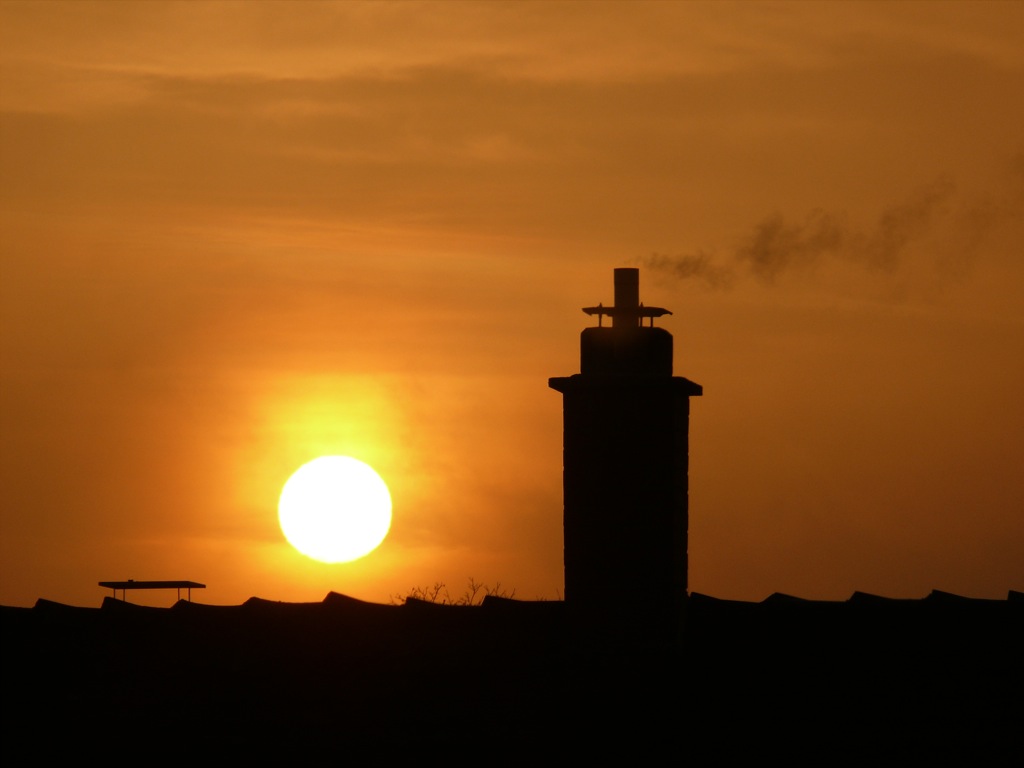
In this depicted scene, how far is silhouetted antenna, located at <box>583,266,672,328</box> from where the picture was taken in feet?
53.8

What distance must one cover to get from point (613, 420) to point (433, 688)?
307 centimetres

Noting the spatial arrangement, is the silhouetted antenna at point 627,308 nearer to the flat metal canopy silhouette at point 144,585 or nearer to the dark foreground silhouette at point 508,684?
the dark foreground silhouette at point 508,684

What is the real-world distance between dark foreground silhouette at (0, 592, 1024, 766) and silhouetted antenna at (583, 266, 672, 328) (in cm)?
291

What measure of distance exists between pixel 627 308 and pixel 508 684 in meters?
4.00

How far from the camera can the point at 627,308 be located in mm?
16469

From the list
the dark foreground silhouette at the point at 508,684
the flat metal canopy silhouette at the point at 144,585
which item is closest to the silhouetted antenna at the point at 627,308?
the dark foreground silhouette at the point at 508,684

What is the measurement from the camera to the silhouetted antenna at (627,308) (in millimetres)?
16406

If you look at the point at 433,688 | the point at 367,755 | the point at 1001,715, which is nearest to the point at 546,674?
the point at 433,688

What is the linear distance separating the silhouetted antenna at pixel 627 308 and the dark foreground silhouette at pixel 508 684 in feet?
9.55

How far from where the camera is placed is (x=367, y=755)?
13742 mm

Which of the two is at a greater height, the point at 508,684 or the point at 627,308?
the point at 627,308

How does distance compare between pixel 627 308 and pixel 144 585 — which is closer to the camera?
pixel 627 308

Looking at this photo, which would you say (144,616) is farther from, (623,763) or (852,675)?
(852,675)

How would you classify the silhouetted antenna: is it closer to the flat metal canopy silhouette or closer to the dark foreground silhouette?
the dark foreground silhouette
